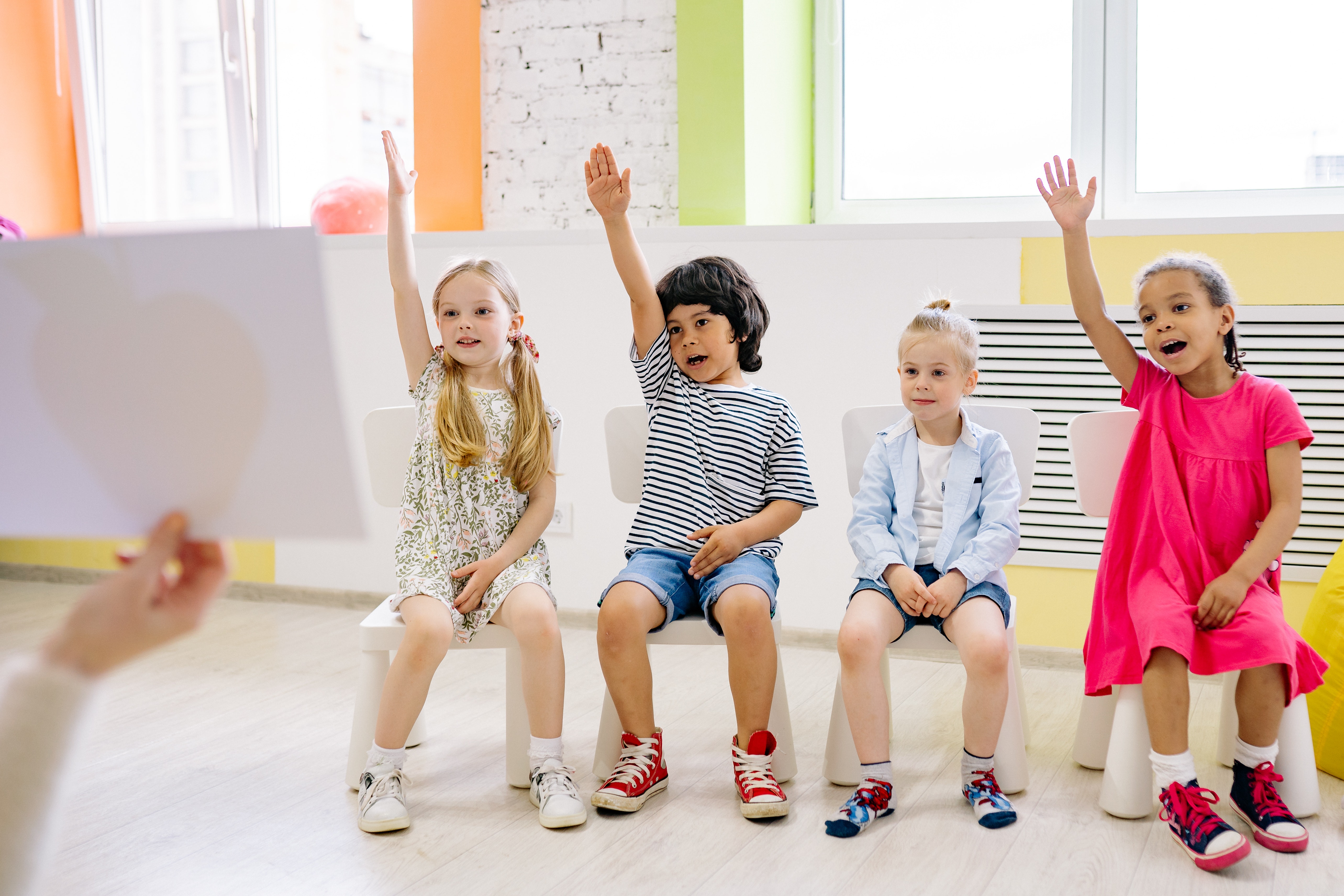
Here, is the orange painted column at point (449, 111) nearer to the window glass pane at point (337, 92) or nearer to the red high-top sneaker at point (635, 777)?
the window glass pane at point (337, 92)

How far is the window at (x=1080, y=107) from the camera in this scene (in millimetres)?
2701

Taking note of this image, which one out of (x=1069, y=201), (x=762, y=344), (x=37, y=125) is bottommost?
(x=762, y=344)

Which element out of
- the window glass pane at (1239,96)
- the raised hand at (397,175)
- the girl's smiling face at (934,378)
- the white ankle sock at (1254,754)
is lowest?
the white ankle sock at (1254,754)

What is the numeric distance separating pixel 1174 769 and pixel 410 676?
1173mm

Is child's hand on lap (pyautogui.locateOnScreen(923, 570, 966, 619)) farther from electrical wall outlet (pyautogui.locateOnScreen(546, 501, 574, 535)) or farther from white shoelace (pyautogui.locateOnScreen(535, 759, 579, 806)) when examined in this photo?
electrical wall outlet (pyautogui.locateOnScreen(546, 501, 574, 535))

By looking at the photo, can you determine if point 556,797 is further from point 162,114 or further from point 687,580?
point 162,114

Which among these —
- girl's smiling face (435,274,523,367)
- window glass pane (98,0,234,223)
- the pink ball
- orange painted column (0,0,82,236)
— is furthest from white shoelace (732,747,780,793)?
orange painted column (0,0,82,236)

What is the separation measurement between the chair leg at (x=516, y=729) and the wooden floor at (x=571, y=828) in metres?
0.03

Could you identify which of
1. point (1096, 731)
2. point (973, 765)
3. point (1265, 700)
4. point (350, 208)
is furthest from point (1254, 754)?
point (350, 208)

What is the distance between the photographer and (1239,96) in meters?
2.75

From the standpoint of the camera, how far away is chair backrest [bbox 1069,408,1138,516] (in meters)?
1.92

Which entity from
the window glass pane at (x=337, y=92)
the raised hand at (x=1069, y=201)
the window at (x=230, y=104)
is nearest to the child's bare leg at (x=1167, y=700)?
the raised hand at (x=1069, y=201)

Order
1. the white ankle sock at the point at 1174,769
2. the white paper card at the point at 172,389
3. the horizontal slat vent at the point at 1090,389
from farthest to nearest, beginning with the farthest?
the horizontal slat vent at the point at 1090,389
the white ankle sock at the point at 1174,769
the white paper card at the point at 172,389

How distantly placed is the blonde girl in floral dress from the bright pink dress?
918 mm
